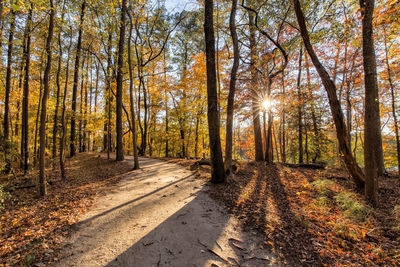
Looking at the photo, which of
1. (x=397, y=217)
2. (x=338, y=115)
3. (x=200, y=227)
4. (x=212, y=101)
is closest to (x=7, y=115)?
(x=212, y=101)

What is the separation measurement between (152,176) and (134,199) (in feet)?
8.60

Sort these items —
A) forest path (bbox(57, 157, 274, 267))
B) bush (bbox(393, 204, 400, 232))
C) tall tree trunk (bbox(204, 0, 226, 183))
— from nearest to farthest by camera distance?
forest path (bbox(57, 157, 274, 267)) → bush (bbox(393, 204, 400, 232)) → tall tree trunk (bbox(204, 0, 226, 183))

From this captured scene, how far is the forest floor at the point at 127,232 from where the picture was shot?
266 centimetres

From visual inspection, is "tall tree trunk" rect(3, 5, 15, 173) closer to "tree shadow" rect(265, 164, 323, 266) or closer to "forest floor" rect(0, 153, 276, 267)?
"forest floor" rect(0, 153, 276, 267)

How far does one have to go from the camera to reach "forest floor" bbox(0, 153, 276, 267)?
2656 mm

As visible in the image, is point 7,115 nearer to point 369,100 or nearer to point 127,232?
point 127,232

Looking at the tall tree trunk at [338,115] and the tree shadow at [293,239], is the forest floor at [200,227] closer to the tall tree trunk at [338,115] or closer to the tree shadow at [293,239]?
the tree shadow at [293,239]

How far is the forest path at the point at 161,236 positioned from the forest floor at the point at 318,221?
0.44 m

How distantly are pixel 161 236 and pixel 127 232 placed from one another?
0.78 metres

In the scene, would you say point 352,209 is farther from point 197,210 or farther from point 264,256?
point 197,210

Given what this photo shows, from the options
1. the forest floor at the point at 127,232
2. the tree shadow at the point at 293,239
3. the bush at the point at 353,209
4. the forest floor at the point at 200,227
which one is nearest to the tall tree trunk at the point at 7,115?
the forest floor at the point at 200,227

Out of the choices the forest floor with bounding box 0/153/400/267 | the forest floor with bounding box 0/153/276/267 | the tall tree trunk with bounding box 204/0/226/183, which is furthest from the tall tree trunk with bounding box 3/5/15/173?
the tall tree trunk with bounding box 204/0/226/183

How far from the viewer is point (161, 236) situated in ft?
10.5

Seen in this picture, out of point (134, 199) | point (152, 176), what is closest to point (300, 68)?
point (152, 176)
